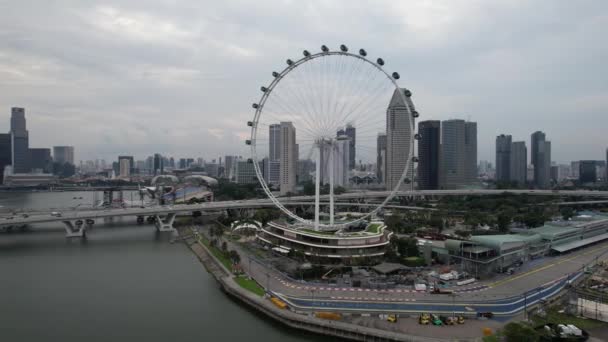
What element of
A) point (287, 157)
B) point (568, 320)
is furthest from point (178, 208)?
point (287, 157)

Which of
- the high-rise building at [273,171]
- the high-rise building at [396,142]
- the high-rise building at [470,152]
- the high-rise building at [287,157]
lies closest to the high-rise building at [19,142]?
the high-rise building at [273,171]

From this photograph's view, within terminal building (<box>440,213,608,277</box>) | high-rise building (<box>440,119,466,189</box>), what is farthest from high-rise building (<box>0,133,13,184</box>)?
terminal building (<box>440,213,608,277</box>)

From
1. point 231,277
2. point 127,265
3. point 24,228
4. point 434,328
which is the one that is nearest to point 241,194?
point 24,228

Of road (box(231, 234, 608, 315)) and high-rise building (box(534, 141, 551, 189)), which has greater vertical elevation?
high-rise building (box(534, 141, 551, 189))

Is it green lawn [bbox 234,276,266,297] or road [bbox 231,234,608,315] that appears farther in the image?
green lawn [bbox 234,276,266,297]

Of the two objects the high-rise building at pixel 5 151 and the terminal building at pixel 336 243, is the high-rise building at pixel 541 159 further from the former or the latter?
the high-rise building at pixel 5 151

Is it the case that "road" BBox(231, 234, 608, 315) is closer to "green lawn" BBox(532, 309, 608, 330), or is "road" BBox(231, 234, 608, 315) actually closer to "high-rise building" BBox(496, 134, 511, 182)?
"green lawn" BBox(532, 309, 608, 330)
